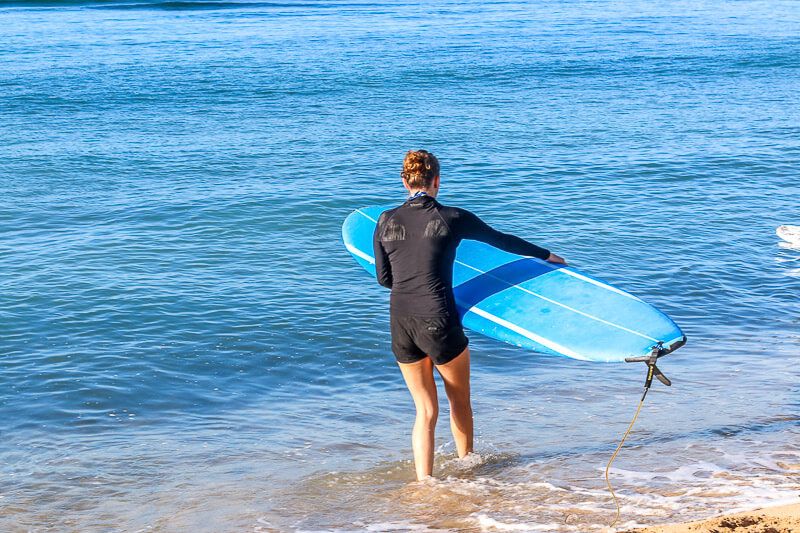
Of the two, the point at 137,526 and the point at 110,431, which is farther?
the point at 110,431

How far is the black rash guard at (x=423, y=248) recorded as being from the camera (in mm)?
4961

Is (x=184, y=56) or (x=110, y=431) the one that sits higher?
(x=184, y=56)

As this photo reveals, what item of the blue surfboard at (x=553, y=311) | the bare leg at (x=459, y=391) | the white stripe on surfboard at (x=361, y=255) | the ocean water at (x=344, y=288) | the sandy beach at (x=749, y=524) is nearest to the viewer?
the sandy beach at (x=749, y=524)

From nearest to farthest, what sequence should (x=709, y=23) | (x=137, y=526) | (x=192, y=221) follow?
(x=137, y=526) → (x=192, y=221) → (x=709, y=23)

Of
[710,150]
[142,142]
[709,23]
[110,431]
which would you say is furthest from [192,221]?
[709,23]

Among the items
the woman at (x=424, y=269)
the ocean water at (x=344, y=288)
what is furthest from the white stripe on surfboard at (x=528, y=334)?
the woman at (x=424, y=269)

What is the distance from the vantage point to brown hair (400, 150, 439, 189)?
493 cm

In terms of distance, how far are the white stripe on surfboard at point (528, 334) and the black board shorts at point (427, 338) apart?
92 centimetres

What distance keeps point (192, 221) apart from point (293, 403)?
249 inches

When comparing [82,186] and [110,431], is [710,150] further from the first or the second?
[110,431]

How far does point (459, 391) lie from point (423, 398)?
218mm

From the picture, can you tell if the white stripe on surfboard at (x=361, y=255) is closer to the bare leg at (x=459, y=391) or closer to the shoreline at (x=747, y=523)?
the bare leg at (x=459, y=391)

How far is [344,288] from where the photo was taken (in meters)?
10.2

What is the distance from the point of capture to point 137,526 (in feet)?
17.2
